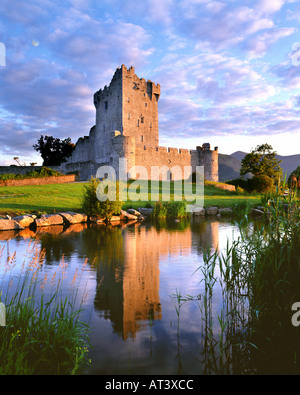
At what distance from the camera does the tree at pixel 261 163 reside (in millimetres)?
37953

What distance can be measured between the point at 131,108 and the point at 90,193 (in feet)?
90.1

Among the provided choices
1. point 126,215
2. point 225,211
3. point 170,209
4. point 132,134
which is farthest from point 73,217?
point 132,134

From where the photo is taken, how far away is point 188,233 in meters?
13.2

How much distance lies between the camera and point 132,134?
41.2 m

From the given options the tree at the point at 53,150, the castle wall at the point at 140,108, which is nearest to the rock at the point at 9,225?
the castle wall at the point at 140,108

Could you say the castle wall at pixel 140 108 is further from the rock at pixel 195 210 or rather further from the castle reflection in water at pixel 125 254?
the castle reflection in water at pixel 125 254

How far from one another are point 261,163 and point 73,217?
29.8 meters

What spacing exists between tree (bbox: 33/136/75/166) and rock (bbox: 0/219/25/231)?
3633 centimetres

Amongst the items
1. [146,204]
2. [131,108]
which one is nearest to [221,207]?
[146,204]

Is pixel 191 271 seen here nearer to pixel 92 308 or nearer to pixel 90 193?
pixel 92 308

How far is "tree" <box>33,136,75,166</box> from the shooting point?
48031 mm

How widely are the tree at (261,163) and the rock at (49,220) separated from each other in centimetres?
2818

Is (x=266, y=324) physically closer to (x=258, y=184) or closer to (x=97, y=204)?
(x=97, y=204)

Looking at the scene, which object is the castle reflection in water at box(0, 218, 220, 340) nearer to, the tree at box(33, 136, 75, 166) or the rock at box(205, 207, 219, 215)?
the rock at box(205, 207, 219, 215)
